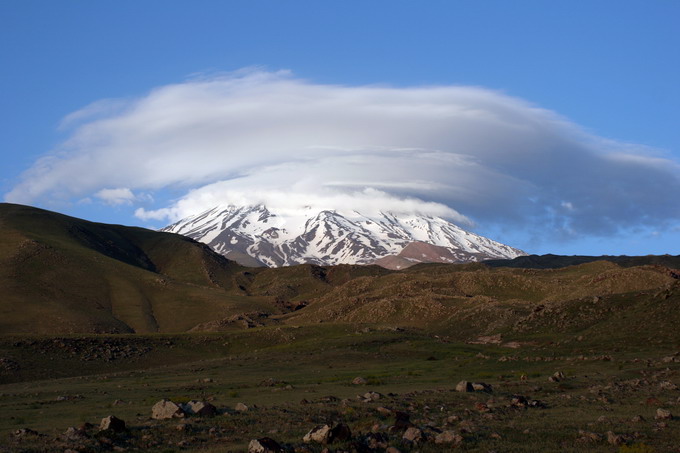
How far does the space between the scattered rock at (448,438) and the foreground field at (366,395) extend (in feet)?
0.11

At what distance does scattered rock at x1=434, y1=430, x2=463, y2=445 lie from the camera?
18.1 meters

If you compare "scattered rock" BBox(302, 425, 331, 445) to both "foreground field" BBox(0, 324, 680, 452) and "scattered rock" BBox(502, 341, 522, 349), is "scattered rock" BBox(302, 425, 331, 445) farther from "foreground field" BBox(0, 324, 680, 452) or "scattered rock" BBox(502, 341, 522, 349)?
"scattered rock" BBox(502, 341, 522, 349)

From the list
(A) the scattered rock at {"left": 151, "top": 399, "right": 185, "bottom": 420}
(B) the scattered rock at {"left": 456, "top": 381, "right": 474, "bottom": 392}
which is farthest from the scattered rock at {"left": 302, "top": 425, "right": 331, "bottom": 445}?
(B) the scattered rock at {"left": 456, "top": 381, "right": 474, "bottom": 392}

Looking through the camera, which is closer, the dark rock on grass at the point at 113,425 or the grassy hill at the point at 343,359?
the dark rock on grass at the point at 113,425

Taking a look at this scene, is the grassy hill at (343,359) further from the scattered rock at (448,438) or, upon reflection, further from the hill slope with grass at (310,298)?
the hill slope with grass at (310,298)

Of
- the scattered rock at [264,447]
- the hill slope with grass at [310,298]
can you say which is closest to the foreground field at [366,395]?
the scattered rock at [264,447]

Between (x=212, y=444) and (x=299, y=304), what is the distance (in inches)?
4911

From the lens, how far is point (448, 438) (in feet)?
59.6

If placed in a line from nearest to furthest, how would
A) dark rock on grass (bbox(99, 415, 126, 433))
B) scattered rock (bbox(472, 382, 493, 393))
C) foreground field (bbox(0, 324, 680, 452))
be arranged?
foreground field (bbox(0, 324, 680, 452)) < dark rock on grass (bbox(99, 415, 126, 433)) < scattered rock (bbox(472, 382, 493, 393))

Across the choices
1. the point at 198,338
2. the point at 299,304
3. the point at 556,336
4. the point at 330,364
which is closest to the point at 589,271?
the point at 299,304

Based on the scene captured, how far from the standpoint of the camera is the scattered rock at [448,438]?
18.1 meters

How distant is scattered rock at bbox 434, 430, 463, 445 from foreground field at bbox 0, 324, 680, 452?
0.03 metres

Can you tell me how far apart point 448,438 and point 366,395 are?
10680 millimetres

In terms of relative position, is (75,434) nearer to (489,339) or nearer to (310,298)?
(489,339)
